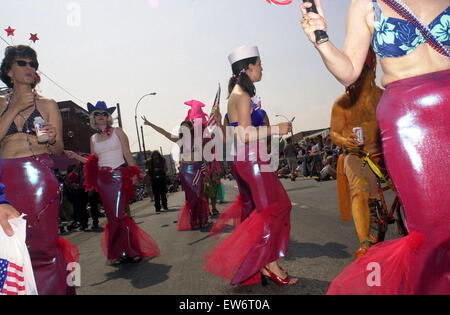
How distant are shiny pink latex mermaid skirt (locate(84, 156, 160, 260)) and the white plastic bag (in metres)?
3.29

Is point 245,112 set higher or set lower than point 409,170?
higher

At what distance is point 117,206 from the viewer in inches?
197

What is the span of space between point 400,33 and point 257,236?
2034mm

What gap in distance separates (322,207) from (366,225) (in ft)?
13.9

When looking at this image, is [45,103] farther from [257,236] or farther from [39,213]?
[257,236]

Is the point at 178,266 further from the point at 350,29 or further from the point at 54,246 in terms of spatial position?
the point at 350,29

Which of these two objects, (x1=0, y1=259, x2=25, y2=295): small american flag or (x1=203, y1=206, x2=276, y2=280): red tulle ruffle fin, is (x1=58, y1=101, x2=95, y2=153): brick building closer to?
(x1=203, y1=206, x2=276, y2=280): red tulle ruffle fin

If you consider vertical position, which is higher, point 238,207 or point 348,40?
point 348,40

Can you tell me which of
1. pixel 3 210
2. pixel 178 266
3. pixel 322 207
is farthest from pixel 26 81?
pixel 322 207

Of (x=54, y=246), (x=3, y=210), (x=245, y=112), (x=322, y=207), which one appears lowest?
(x=322, y=207)

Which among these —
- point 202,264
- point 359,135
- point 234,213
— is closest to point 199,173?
point 202,264

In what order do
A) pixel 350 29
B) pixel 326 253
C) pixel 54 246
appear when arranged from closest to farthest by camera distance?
pixel 350 29 → pixel 54 246 → pixel 326 253

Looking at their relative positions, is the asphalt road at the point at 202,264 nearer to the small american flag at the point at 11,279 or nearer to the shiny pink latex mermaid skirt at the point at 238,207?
the shiny pink latex mermaid skirt at the point at 238,207

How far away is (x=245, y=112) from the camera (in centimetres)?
328
